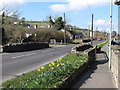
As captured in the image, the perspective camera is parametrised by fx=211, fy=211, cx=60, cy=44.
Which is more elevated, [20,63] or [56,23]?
[56,23]

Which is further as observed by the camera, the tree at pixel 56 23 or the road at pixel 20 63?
the tree at pixel 56 23

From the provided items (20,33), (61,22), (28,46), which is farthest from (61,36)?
(28,46)

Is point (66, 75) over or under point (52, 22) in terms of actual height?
under

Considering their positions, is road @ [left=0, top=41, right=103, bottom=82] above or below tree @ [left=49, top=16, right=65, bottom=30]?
below

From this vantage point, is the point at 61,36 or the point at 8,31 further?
the point at 61,36

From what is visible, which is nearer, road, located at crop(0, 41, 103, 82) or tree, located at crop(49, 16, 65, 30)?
road, located at crop(0, 41, 103, 82)

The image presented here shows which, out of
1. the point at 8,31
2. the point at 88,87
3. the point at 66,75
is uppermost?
the point at 8,31

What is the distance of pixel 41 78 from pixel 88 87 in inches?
83.3

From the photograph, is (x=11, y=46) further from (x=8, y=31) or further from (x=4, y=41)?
(x=8, y=31)

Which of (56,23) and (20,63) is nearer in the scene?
(20,63)

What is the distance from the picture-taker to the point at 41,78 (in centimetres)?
621

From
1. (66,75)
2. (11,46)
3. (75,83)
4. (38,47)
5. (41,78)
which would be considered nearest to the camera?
(41,78)

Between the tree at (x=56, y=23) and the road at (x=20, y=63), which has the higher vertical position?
the tree at (x=56, y=23)

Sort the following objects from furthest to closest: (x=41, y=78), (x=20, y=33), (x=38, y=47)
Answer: (x=20, y=33)
(x=38, y=47)
(x=41, y=78)
